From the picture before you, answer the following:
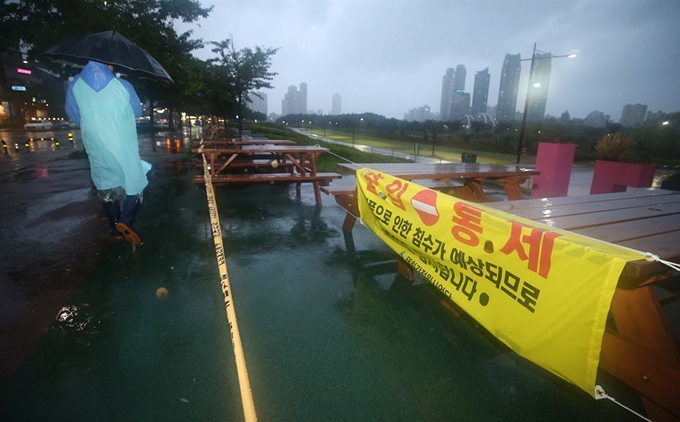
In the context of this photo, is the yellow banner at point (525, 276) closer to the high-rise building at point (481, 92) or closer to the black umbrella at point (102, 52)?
the black umbrella at point (102, 52)

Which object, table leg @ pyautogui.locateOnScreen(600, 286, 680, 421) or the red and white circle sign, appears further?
the red and white circle sign

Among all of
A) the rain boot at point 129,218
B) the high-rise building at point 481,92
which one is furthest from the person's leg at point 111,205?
the high-rise building at point 481,92

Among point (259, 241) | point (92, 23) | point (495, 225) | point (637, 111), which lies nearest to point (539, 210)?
point (495, 225)

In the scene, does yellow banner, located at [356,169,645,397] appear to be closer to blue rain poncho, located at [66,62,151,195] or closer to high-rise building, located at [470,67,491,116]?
blue rain poncho, located at [66,62,151,195]

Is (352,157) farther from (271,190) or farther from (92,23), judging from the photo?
(92,23)

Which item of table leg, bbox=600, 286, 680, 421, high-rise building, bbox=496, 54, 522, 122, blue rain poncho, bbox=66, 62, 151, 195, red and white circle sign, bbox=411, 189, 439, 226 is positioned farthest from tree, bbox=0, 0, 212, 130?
high-rise building, bbox=496, 54, 522, 122

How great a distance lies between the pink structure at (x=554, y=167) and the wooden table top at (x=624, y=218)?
3.91 meters

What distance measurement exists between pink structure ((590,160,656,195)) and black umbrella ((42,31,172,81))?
936 cm

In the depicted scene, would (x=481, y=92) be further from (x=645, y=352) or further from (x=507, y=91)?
(x=645, y=352)

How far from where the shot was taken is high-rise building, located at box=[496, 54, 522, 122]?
151 m

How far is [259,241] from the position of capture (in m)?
4.96

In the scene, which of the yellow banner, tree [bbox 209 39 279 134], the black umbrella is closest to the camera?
the yellow banner

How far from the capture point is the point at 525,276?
71.8 inches

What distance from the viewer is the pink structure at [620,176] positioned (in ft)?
23.4
